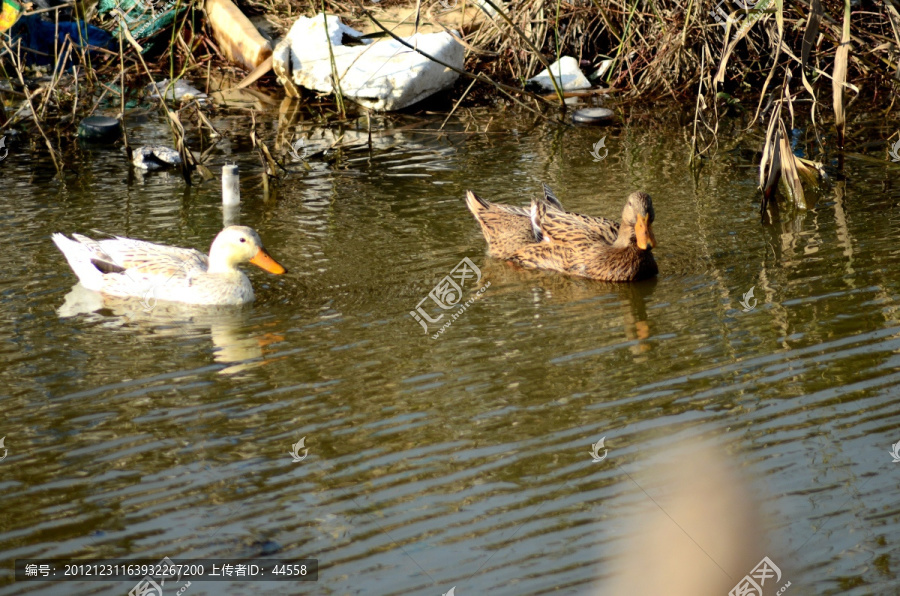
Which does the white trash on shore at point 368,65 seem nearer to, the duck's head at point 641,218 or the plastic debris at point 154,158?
the plastic debris at point 154,158

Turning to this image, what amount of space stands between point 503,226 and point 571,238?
616 millimetres

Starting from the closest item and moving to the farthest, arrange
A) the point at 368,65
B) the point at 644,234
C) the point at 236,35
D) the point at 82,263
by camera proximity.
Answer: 1. the point at 82,263
2. the point at 644,234
3. the point at 368,65
4. the point at 236,35

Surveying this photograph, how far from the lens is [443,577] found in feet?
13.5

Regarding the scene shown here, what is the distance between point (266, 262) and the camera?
290 inches

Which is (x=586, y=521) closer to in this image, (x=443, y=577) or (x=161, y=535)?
(x=443, y=577)

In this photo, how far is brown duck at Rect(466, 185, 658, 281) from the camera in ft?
25.2

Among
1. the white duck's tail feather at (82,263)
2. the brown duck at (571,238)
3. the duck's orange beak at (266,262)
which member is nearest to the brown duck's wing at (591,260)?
the brown duck at (571,238)

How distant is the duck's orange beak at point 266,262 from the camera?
7375 mm

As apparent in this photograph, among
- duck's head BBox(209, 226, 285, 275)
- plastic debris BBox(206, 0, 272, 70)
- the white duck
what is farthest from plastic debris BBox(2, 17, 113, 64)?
duck's head BBox(209, 226, 285, 275)

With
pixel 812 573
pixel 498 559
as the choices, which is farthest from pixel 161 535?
pixel 812 573

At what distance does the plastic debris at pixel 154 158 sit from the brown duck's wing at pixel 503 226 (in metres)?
3.66

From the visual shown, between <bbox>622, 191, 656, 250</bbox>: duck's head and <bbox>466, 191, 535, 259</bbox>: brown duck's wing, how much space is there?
0.88 m

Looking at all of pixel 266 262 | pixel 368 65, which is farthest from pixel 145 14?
pixel 266 262

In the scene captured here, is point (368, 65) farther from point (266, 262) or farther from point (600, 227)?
point (266, 262)
